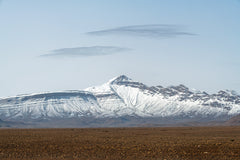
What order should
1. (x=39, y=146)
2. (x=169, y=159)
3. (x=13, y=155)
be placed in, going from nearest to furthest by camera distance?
(x=169, y=159) → (x=13, y=155) → (x=39, y=146)

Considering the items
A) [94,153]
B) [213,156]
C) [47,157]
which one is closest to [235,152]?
[213,156]

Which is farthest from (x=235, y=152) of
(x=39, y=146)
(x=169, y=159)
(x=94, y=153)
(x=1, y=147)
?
(x=1, y=147)

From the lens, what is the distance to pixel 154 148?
1618 inches

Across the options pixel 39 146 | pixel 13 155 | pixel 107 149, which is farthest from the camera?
pixel 39 146

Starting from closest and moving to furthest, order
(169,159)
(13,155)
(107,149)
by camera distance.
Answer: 1. (169,159)
2. (13,155)
3. (107,149)

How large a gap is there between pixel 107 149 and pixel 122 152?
2.61 m

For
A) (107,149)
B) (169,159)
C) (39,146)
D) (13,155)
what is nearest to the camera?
(169,159)

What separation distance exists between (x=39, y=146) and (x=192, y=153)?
1541 centimetres

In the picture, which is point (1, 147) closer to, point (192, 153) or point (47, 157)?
point (47, 157)

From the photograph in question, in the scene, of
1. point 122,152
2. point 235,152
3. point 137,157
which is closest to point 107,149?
point 122,152

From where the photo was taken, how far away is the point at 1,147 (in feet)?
142

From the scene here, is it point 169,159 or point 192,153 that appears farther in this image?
point 192,153

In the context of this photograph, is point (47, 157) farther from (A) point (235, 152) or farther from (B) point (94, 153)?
(A) point (235, 152)

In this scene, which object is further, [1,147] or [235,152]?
[1,147]
